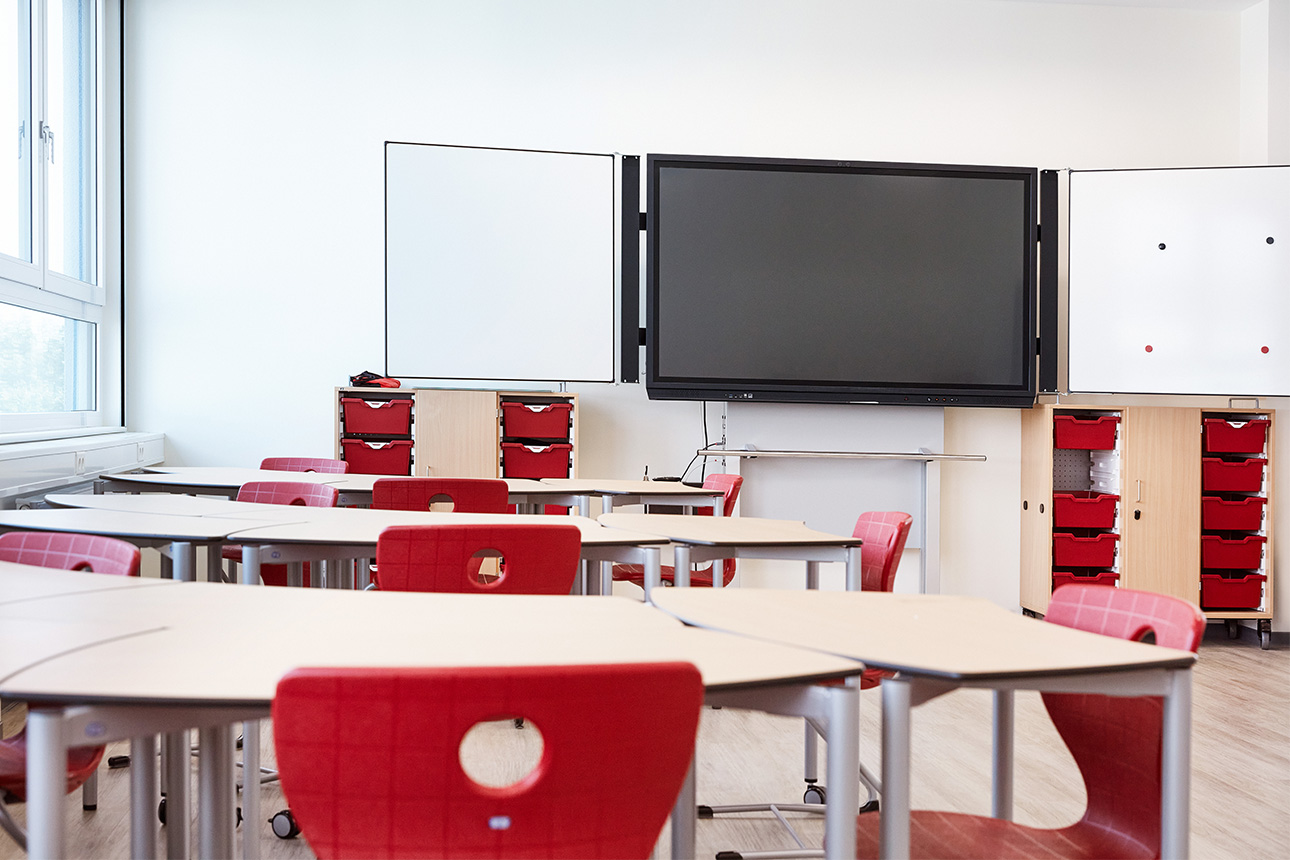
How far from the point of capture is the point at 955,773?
9.21 feet

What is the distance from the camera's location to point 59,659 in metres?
1.05

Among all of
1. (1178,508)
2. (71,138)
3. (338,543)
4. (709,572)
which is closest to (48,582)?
(338,543)

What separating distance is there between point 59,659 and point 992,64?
5630mm

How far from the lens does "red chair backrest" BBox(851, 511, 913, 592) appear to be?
2455 millimetres

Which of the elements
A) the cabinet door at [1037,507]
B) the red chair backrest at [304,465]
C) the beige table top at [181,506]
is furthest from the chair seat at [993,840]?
the cabinet door at [1037,507]

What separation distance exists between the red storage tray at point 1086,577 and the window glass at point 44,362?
508cm

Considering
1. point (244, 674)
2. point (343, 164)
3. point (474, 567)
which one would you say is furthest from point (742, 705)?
point (343, 164)

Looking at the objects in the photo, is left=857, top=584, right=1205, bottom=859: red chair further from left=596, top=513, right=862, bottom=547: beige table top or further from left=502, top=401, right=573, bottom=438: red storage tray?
left=502, top=401, right=573, bottom=438: red storage tray

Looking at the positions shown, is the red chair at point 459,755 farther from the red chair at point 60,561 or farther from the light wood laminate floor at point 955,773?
the light wood laminate floor at point 955,773

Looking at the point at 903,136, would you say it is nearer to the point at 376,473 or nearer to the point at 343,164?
the point at 343,164

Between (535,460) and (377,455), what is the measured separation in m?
0.79

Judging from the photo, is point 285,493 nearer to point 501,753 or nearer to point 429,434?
point 501,753

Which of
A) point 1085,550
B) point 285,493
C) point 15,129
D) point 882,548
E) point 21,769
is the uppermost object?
point 15,129

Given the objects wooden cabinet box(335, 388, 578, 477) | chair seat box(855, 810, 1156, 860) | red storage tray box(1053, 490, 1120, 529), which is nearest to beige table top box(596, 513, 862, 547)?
chair seat box(855, 810, 1156, 860)
